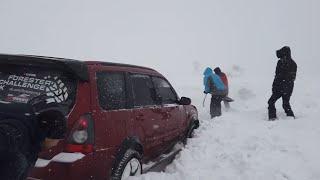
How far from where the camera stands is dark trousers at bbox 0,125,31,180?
10.0ft

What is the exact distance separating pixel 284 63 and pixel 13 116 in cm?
847

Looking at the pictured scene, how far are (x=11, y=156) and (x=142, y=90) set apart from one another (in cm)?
328

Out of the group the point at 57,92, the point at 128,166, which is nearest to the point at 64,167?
the point at 57,92

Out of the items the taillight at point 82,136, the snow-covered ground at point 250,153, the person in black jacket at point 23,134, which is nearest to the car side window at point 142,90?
the snow-covered ground at point 250,153

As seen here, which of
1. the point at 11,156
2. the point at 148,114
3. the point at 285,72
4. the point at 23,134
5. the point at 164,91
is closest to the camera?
the point at 11,156

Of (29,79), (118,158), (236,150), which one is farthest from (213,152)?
(29,79)

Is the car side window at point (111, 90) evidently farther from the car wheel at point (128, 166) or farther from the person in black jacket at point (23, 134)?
the person in black jacket at point (23, 134)

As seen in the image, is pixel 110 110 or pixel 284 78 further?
pixel 284 78

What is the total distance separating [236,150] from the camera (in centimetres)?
697

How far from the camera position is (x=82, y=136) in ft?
14.9

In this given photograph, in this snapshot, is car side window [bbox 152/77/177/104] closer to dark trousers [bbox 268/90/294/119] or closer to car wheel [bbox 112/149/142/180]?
car wheel [bbox 112/149/142/180]

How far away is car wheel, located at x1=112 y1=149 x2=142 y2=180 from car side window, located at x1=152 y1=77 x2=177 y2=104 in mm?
1559

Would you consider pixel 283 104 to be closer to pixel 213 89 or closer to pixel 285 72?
pixel 285 72

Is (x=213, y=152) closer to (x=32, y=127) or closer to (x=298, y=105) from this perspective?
(x=32, y=127)
